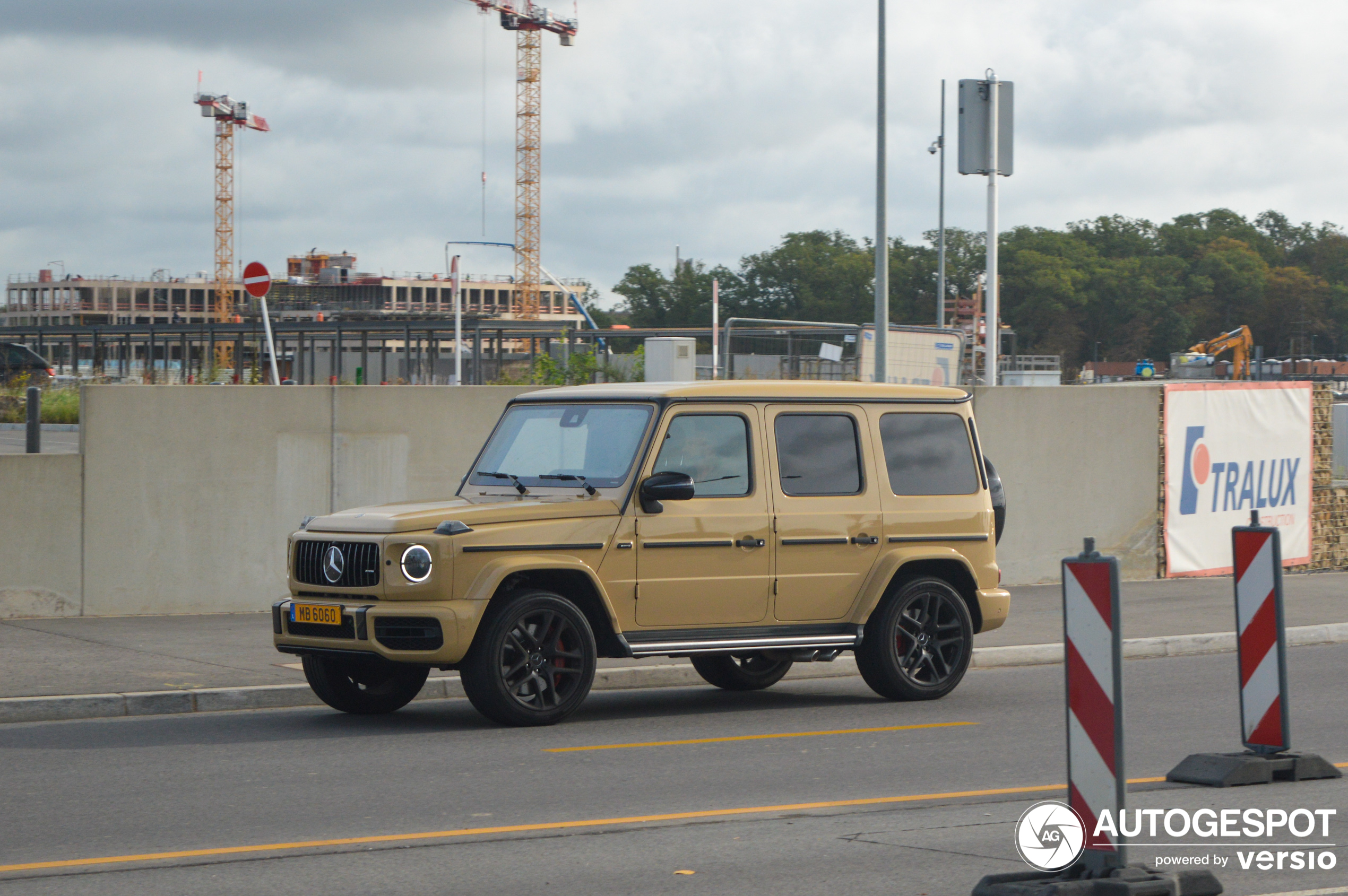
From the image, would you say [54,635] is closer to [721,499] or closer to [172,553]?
[172,553]

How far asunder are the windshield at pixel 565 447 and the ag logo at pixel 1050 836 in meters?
3.72

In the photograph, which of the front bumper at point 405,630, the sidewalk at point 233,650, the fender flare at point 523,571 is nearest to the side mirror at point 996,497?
the sidewalk at point 233,650

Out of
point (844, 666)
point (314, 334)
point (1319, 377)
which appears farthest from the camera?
point (1319, 377)

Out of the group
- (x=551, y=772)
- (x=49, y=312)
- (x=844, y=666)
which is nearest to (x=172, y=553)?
(x=844, y=666)

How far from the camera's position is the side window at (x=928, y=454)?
10.8 metres

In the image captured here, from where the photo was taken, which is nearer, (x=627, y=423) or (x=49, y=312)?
(x=627, y=423)

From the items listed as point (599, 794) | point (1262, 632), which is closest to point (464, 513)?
point (599, 794)

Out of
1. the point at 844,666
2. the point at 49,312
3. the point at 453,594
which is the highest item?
the point at 49,312

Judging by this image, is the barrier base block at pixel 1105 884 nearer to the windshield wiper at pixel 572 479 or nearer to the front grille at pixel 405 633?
the front grille at pixel 405 633

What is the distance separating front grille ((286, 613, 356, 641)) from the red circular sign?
1020cm

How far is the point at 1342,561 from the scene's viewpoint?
68.3 ft

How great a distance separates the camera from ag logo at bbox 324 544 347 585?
9.30 m

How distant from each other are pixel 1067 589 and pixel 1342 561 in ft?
55.1

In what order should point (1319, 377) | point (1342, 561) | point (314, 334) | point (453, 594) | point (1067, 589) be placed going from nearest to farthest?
point (1067, 589)
point (453, 594)
point (1342, 561)
point (314, 334)
point (1319, 377)
